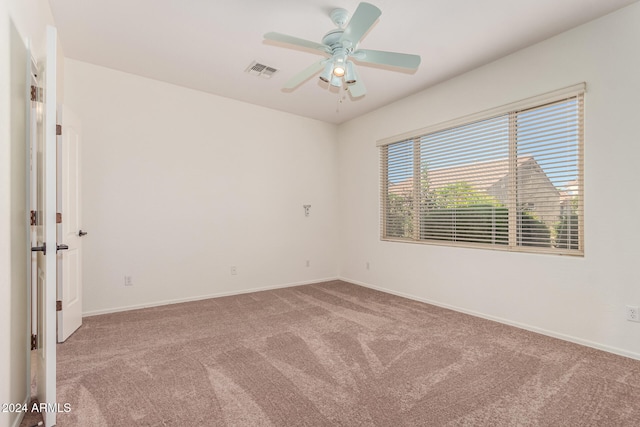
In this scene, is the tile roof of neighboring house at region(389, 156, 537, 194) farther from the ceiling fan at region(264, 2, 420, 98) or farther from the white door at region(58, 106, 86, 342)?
the white door at region(58, 106, 86, 342)

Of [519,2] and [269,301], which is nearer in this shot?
[519,2]

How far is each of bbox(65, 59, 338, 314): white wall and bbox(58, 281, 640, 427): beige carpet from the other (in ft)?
2.51

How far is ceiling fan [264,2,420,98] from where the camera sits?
220 cm

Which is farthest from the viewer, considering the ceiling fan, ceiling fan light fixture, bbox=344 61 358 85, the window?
the window

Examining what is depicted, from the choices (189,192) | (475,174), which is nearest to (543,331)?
(475,174)

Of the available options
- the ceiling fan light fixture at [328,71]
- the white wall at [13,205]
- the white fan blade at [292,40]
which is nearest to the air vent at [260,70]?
the ceiling fan light fixture at [328,71]

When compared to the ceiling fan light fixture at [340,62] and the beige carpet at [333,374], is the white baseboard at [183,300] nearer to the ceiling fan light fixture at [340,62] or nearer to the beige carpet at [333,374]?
the beige carpet at [333,374]

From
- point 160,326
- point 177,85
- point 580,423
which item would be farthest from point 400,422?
point 177,85

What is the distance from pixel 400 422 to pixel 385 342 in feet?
3.70

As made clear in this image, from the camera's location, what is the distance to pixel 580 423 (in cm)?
180

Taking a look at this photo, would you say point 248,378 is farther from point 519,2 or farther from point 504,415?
point 519,2

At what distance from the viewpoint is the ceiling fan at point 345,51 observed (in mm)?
2199

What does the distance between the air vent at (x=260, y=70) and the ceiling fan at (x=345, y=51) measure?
3.24 feet

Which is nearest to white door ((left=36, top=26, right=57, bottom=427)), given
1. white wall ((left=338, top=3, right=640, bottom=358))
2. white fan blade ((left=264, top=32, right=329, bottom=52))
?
white fan blade ((left=264, top=32, right=329, bottom=52))
